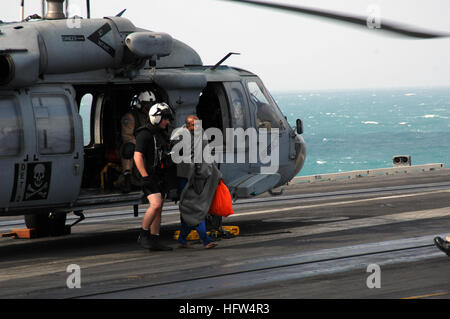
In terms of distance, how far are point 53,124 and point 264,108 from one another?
14.2 ft

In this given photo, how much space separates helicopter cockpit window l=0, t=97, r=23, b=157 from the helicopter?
14mm

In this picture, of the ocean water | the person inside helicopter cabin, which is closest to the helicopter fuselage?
the person inside helicopter cabin

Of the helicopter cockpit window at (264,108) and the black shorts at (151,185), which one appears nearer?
the black shorts at (151,185)

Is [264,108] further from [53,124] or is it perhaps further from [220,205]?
[53,124]

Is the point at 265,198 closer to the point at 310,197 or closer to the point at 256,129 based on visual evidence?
the point at 310,197

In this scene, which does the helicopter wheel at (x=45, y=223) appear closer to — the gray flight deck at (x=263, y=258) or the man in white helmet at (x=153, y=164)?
the gray flight deck at (x=263, y=258)

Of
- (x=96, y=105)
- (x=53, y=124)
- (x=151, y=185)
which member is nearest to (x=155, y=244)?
Result: (x=151, y=185)

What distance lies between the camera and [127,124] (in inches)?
505

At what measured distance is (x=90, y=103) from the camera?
1434cm

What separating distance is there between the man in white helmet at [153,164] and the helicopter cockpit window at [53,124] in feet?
3.57

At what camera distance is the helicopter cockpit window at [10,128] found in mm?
10906

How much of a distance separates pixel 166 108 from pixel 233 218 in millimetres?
5499

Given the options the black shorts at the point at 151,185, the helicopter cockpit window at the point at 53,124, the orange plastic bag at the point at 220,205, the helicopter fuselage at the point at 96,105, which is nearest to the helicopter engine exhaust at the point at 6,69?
the helicopter fuselage at the point at 96,105
